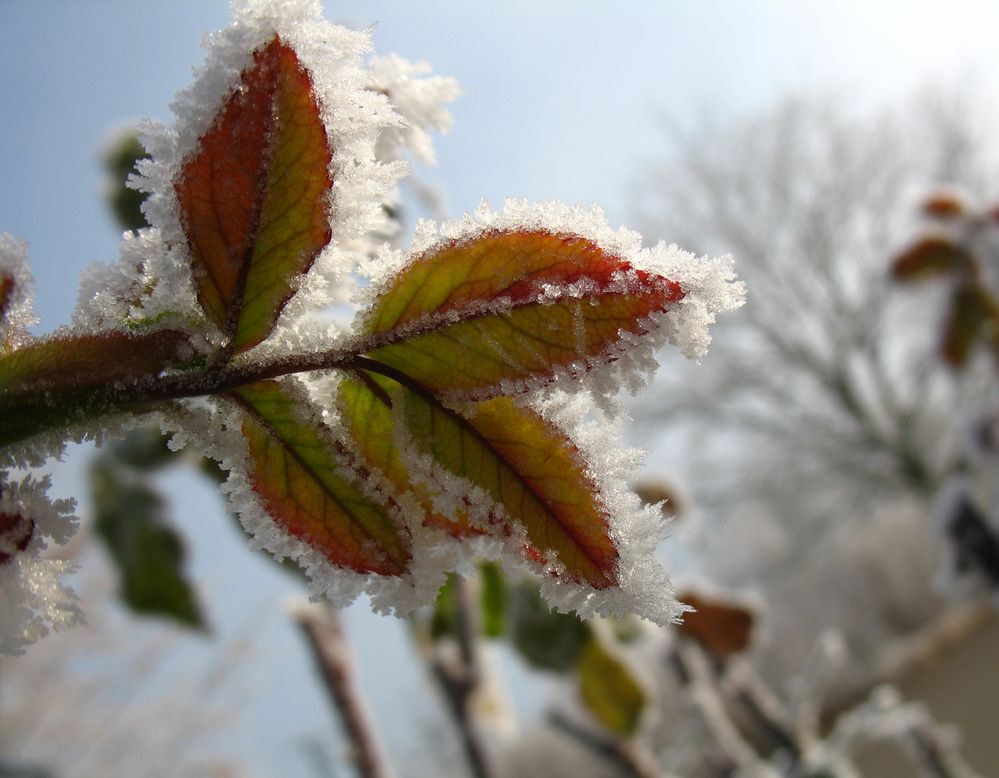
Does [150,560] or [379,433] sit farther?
[150,560]

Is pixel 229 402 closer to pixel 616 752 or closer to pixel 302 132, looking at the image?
pixel 302 132

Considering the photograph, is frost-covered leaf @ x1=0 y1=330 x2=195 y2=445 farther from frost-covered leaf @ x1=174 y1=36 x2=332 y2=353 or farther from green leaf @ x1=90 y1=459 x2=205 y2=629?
green leaf @ x1=90 y1=459 x2=205 y2=629

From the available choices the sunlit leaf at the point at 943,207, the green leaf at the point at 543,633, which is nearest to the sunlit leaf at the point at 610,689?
the green leaf at the point at 543,633

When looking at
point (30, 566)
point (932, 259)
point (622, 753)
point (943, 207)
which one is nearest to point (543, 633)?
point (622, 753)

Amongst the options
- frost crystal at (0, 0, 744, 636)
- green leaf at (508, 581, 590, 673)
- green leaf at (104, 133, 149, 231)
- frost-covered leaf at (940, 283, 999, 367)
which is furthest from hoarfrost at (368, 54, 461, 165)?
frost-covered leaf at (940, 283, 999, 367)

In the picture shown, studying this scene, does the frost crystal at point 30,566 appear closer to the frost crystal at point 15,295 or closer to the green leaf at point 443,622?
the frost crystal at point 15,295

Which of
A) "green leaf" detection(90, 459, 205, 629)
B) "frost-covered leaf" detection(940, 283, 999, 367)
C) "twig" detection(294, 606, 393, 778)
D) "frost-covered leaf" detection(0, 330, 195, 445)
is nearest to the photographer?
"frost-covered leaf" detection(0, 330, 195, 445)

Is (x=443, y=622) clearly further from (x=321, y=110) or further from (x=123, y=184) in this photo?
(x=321, y=110)
